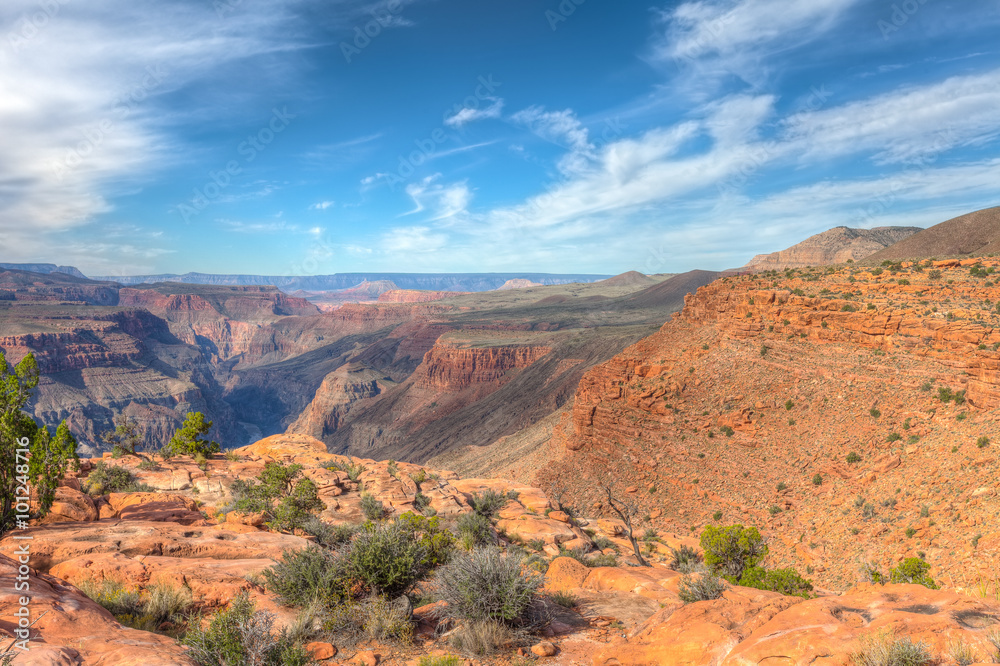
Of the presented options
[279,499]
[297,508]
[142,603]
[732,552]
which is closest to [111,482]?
[279,499]

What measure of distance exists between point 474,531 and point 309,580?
10.7 metres

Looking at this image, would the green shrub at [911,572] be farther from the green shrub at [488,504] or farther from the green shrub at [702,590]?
the green shrub at [488,504]

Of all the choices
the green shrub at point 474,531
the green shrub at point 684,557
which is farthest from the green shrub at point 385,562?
the green shrub at point 684,557

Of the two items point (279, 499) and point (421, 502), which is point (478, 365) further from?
point (279, 499)

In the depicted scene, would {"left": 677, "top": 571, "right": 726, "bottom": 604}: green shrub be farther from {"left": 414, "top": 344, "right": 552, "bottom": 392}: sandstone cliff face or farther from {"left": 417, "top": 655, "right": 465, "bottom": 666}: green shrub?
{"left": 414, "top": 344, "right": 552, "bottom": 392}: sandstone cliff face

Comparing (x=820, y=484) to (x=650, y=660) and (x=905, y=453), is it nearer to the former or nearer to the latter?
(x=905, y=453)

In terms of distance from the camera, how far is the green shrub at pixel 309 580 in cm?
834

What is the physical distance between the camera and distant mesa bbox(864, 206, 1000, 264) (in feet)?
219

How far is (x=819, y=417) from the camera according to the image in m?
27.6

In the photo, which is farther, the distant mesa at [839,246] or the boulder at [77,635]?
Result: the distant mesa at [839,246]

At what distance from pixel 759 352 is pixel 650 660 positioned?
31.1 m

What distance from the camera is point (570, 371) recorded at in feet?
291

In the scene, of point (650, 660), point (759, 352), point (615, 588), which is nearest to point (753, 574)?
point (615, 588)

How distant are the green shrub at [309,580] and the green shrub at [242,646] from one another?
1.73 metres
